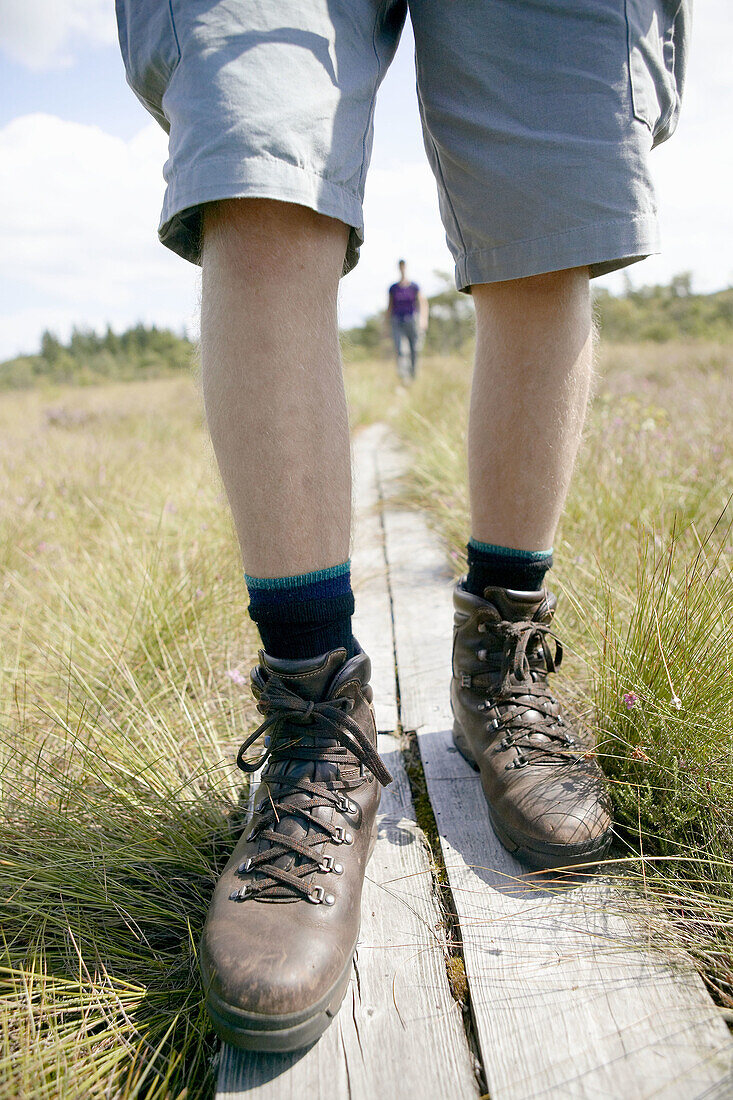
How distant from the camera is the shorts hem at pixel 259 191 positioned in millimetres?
688

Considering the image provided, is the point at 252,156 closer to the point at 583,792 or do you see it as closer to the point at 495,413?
the point at 495,413

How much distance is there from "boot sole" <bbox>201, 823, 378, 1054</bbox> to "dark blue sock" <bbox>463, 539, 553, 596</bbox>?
2.12 ft

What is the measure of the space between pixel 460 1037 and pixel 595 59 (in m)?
1.23

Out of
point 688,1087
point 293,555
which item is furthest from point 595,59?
point 688,1087

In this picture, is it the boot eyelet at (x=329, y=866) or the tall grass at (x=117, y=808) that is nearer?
the tall grass at (x=117, y=808)

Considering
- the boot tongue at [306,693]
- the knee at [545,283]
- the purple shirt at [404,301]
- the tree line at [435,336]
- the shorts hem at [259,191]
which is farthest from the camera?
the tree line at [435,336]

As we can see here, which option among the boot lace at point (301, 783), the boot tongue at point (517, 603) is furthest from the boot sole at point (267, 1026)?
the boot tongue at point (517, 603)

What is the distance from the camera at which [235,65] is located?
69 centimetres

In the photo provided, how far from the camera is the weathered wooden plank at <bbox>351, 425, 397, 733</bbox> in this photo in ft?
4.32

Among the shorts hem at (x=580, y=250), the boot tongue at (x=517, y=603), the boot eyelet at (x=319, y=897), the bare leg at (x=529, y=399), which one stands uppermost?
the shorts hem at (x=580, y=250)

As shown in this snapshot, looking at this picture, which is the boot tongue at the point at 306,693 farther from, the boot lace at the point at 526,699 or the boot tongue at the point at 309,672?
the boot lace at the point at 526,699

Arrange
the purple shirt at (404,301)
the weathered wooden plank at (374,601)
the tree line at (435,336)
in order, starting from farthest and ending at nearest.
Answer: the tree line at (435,336) < the purple shirt at (404,301) < the weathered wooden plank at (374,601)

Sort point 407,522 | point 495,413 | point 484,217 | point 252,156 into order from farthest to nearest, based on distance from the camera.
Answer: point 407,522, point 495,413, point 484,217, point 252,156

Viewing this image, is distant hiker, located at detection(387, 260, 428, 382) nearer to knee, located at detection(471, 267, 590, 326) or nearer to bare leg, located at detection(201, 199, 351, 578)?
knee, located at detection(471, 267, 590, 326)
